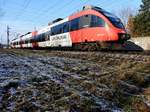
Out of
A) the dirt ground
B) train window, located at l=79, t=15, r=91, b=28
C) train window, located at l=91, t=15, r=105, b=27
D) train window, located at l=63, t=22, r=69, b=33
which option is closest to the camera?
the dirt ground

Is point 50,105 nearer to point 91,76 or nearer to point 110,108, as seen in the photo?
point 110,108

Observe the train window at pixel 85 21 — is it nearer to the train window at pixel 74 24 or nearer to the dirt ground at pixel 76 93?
the train window at pixel 74 24

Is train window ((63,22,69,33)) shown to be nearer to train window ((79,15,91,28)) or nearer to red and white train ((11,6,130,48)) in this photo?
red and white train ((11,6,130,48))

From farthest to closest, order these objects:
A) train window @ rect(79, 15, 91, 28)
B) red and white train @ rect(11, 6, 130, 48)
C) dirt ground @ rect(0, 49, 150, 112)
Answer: train window @ rect(79, 15, 91, 28), red and white train @ rect(11, 6, 130, 48), dirt ground @ rect(0, 49, 150, 112)

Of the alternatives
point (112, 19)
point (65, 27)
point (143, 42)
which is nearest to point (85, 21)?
point (112, 19)

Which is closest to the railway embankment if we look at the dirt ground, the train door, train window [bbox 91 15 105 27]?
the train door

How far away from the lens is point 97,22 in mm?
20125

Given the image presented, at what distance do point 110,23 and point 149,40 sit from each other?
14.8m

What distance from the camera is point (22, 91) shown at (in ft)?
16.9

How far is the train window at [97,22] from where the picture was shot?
1990cm

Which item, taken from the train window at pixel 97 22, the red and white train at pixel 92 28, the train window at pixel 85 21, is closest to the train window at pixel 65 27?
the red and white train at pixel 92 28

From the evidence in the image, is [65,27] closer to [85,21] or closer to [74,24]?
[74,24]

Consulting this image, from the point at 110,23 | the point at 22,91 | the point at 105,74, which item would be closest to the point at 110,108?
the point at 22,91

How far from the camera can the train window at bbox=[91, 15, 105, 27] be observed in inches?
783
